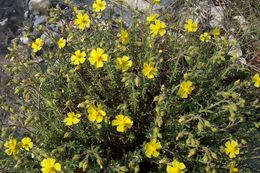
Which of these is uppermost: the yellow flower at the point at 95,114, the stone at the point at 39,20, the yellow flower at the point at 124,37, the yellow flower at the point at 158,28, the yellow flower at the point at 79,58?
the yellow flower at the point at 158,28

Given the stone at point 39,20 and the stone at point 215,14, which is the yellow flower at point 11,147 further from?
the stone at point 215,14

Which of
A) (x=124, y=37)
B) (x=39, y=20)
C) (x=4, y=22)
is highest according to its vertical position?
(x=124, y=37)

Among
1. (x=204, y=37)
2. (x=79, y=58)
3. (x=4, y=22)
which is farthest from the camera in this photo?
(x=4, y=22)

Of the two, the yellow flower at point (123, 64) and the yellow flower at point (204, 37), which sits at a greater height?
the yellow flower at point (204, 37)

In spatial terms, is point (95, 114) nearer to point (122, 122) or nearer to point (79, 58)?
point (122, 122)

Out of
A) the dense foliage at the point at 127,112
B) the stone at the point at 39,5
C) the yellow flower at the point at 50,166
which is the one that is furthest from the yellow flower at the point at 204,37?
the stone at the point at 39,5

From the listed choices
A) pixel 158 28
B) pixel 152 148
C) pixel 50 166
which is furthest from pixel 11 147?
pixel 158 28
